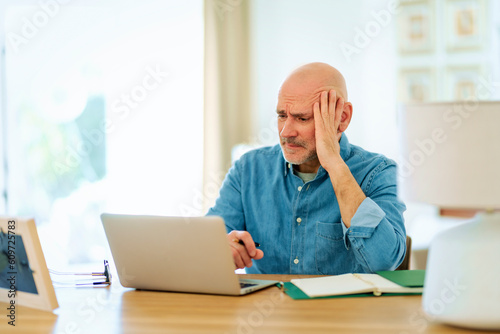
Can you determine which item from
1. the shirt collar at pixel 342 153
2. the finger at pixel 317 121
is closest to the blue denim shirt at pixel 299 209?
the shirt collar at pixel 342 153

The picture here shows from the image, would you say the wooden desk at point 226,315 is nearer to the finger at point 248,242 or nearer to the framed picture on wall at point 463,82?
the finger at point 248,242

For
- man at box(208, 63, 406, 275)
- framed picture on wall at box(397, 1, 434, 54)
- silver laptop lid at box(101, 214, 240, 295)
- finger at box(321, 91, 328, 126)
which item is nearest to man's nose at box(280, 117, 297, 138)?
man at box(208, 63, 406, 275)

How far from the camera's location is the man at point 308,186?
178cm

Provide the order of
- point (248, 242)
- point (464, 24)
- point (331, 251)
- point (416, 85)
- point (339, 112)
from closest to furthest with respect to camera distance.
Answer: point (248, 242)
point (331, 251)
point (339, 112)
point (464, 24)
point (416, 85)

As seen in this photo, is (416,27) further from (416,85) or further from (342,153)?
(342,153)

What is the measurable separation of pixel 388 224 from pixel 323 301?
409mm

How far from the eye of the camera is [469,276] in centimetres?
102

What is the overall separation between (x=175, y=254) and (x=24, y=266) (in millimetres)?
320

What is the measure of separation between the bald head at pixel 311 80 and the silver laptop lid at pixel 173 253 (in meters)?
0.76

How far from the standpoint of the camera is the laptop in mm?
1263

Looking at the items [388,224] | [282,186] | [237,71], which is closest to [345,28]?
[237,71]

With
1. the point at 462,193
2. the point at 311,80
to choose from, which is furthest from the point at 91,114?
the point at 462,193

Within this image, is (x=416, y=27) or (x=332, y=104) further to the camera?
(x=416, y=27)

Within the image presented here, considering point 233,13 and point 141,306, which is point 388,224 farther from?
point 233,13
